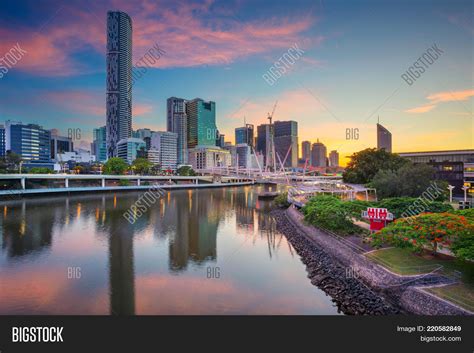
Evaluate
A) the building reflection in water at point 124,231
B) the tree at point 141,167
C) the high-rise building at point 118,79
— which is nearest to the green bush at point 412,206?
the building reflection in water at point 124,231

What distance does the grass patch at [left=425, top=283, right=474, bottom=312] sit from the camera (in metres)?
7.71

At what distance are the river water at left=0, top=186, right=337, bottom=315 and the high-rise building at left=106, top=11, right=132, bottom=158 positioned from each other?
124 metres

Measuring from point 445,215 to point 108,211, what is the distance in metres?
30.2

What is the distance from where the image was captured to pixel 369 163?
36781 millimetres

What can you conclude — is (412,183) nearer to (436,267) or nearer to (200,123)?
(436,267)

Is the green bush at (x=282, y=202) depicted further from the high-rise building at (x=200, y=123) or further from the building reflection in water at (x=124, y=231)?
the high-rise building at (x=200, y=123)

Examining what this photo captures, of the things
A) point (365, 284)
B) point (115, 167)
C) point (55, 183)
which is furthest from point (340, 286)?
point (115, 167)

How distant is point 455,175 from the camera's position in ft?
113

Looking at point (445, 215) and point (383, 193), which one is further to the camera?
point (383, 193)

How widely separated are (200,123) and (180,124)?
13.6m

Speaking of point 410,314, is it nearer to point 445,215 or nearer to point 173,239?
point 445,215

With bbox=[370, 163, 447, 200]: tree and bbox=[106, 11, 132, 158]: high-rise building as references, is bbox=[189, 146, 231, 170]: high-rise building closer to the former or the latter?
bbox=[106, 11, 132, 158]: high-rise building

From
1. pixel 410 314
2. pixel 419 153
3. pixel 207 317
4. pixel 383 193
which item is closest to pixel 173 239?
pixel 207 317

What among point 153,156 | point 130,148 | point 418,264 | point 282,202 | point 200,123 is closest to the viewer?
point 418,264
